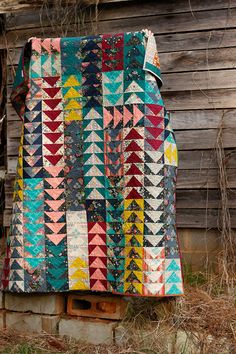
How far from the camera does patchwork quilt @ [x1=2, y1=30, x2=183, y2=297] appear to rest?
11.3ft

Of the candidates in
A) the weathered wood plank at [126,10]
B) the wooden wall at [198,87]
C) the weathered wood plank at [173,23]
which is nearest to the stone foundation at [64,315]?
→ the wooden wall at [198,87]

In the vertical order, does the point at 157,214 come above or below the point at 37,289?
above

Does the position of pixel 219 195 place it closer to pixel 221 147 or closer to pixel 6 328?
pixel 221 147

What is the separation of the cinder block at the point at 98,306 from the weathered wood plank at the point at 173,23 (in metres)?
2.51

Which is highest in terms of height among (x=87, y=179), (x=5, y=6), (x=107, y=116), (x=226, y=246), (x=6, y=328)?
(x=5, y=6)

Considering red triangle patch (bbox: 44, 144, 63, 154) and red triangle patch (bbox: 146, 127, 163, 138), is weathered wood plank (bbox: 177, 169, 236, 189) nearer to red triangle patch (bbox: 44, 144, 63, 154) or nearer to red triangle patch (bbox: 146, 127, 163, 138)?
red triangle patch (bbox: 146, 127, 163, 138)

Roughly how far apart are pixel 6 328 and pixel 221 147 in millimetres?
2338

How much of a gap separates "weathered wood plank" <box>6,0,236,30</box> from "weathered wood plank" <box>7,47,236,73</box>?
1.28 feet

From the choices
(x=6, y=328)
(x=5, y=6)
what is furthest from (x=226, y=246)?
(x=5, y=6)

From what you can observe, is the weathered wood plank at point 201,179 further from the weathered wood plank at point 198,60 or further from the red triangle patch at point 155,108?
the red triangle patch at point 155,108

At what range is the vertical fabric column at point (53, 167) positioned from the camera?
362 cm

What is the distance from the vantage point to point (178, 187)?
15.3ft

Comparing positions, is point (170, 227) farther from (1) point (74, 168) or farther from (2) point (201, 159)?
(2) point (201, 159)

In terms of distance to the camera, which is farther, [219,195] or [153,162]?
[219,195]
